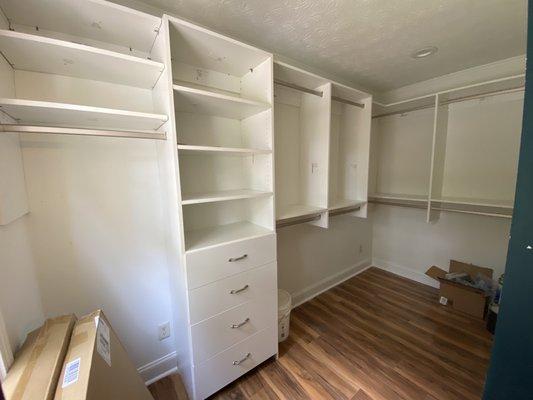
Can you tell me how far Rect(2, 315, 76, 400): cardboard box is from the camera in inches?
26.2

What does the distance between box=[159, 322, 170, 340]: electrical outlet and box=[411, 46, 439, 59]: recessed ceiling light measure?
9.77 feet

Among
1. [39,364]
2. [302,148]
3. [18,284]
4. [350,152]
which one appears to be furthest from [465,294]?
[18,284]

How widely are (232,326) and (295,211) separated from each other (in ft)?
3.29

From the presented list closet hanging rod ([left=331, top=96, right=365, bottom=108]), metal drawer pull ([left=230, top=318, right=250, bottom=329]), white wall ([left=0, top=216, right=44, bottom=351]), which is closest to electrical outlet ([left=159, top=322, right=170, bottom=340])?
metal drawer pull ([left=230, top=318, right=250, bottom=329])

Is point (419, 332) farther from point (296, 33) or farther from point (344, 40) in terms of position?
point (296, 33)

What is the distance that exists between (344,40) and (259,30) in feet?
2.17

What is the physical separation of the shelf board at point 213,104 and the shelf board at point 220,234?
844mm

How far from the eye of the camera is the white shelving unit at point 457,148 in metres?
2.03

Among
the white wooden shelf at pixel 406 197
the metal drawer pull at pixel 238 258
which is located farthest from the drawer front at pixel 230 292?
the white wooden shelf at pixel 406 197

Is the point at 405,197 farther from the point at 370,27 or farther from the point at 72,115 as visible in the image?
the point at 72,115

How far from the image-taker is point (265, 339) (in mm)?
1585

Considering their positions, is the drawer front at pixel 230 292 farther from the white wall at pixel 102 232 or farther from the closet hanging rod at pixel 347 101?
the closet hanging rod at pixel 347 101

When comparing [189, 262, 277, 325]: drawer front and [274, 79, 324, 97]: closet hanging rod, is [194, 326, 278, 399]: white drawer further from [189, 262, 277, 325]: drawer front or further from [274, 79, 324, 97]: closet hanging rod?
[274, 79, 324, 97]: closet hanging rod

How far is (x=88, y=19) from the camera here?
3.35 ft
